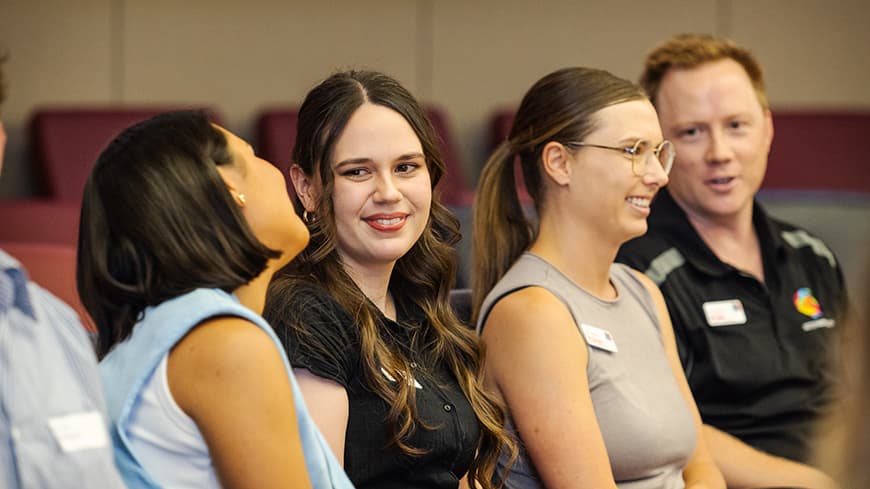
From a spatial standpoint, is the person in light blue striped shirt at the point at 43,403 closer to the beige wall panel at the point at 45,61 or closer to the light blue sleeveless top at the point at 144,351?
the light blue sleeveless top at the point at 144,351

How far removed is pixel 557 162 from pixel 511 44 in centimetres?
404

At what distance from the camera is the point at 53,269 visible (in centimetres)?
273

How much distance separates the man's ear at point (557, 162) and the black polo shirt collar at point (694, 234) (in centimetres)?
61

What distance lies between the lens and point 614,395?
2.30 meters

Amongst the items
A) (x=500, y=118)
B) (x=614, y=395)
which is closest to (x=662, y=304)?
(x=614, y=395)

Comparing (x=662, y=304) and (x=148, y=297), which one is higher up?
(x=148, y=297)

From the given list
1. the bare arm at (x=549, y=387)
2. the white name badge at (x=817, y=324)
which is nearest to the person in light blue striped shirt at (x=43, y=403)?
the bare arm at (x=549, y=387)

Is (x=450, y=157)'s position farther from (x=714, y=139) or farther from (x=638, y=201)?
(x=638, y=201)

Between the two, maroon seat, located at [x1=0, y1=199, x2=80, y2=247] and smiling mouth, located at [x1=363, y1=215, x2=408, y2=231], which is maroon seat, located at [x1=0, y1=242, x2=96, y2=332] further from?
maroon seat, located at [x1=0, y1=199, x2=80, y2=247]

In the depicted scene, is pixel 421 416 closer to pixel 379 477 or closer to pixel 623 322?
pixel 379 477

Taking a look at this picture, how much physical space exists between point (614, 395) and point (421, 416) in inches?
18.0

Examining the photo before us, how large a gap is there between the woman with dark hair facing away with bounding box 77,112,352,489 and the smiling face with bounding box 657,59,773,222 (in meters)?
1.64

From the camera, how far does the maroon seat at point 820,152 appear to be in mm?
5984

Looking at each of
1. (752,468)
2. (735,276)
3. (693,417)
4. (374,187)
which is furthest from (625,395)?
(735,276)
